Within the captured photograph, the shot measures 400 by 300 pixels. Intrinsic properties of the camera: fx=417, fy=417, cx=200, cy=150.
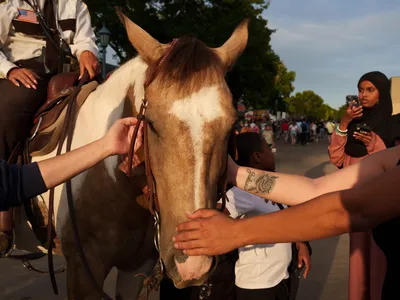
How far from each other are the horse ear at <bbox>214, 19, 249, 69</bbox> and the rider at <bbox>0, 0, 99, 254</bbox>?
136cm

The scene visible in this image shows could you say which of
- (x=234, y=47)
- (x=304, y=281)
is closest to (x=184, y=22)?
(x=304, y=281)

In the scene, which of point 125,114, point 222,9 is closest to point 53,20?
point 125,114

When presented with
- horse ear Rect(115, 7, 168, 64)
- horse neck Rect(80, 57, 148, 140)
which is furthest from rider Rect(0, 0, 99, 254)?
horse ear Rect(115, 7, 168, 64)

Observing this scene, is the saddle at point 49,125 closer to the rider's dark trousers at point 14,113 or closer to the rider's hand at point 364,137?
the rider's dark trousers at point 14,113

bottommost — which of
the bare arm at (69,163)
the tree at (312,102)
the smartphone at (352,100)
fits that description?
the tree at (312,102)

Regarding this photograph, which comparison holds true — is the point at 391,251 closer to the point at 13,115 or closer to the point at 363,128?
the point at 363,128

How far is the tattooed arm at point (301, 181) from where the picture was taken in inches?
92.3

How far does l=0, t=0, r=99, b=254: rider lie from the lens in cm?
309

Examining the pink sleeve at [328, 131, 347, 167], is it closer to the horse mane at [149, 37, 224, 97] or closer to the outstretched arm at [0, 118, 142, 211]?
the horse mane at [149, 37, 224, 97]

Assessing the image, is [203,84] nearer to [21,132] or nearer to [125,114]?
[125,114]

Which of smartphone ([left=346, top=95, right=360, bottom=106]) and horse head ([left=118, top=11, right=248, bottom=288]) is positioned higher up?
smartphone ([left=346, top=95, right=360, bottom=106])

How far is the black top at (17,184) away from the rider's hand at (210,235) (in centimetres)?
84

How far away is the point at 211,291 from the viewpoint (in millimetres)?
3248

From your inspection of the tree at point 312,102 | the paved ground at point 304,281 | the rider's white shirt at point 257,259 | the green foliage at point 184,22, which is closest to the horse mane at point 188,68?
the rider's white shirt at point 257,259
